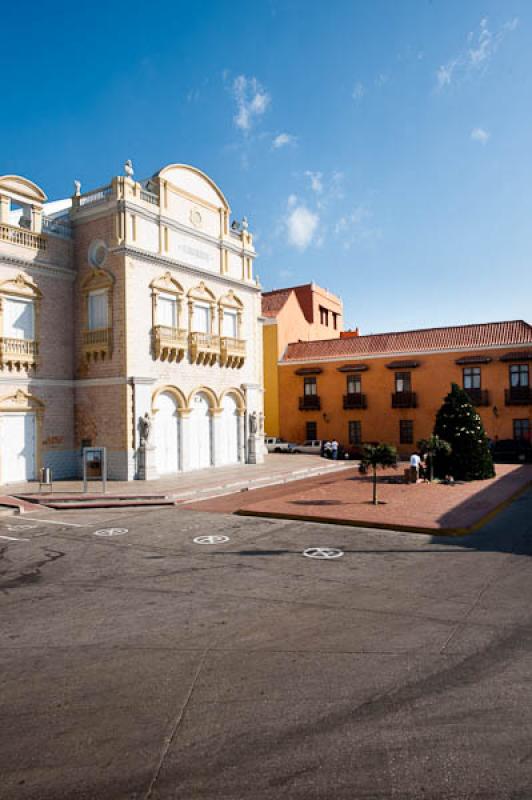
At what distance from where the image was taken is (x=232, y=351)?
31688 mm

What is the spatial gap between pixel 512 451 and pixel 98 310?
982 inches

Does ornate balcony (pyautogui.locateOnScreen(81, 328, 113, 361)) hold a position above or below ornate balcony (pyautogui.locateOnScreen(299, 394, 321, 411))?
above

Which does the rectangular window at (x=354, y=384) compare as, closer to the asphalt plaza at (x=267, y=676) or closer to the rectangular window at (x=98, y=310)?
the rectangular window at (x=98, y=310)

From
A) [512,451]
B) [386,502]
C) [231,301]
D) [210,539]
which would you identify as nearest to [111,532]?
[210,539]

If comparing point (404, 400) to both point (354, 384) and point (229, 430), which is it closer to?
point (354, 384)

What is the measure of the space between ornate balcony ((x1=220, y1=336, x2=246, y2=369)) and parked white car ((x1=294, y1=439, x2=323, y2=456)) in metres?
9.83

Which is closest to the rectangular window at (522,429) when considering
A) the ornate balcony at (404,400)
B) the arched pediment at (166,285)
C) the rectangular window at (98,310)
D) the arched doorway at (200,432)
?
the ornate balcony at (404,400)

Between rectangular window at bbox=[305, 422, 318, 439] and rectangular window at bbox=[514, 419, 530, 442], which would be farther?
rectangular window at bbox=[305, 422, 318, 439]

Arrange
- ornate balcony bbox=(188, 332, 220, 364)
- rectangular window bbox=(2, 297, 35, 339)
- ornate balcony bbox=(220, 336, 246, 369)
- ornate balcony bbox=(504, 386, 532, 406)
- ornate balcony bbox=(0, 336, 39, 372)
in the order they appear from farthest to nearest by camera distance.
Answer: ornate balcony bbox=(504, 386, 532, 406)
ornate balcony bbox=(220, 336, 246, 369)
ornate balcony bbox=(188, 332, 220, 364)
rectangular window bbox=(2, 297, 35, 339)
ornate balcony bbox=(0, 336, 39, 372)

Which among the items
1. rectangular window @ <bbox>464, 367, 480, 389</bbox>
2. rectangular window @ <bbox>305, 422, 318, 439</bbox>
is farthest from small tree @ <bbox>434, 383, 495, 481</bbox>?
rectangular window @ <bbox>305, 422, 318, 439</bbox>

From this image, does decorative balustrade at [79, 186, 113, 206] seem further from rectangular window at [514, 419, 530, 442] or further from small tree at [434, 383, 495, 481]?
rectangular window at [514, 419, 530, 442]

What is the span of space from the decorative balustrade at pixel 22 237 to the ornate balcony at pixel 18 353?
4.23 metres

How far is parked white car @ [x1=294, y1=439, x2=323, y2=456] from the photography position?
39.6m

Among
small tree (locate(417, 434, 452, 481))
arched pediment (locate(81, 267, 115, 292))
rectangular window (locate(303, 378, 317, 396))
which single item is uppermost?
arched pediment (locate(81, 267, 115, 292))
